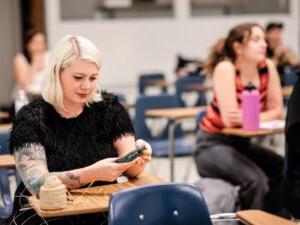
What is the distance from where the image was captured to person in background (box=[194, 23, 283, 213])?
3955mm

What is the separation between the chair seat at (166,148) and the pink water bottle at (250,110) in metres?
1.30

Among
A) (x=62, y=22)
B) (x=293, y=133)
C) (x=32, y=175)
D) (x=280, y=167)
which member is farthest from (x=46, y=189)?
(x=62, y=22)

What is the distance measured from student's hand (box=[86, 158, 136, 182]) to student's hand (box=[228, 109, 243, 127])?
1491 mm

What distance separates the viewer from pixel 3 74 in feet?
27.6

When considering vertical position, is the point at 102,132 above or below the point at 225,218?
above

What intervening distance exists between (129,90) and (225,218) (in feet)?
19.1

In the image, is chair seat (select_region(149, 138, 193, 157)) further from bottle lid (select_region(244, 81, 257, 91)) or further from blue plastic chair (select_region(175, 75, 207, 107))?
blue plastic chair (select_region(175, 75, 207, 107))

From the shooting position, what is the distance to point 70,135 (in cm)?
283

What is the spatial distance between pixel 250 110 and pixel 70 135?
1.40 meters

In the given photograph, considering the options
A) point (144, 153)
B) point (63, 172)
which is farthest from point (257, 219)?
point (63, 172)

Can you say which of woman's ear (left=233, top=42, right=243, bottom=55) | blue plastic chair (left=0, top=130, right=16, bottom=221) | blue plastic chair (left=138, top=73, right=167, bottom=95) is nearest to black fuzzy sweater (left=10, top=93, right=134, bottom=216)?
blue plastic chair (left=0, top=130, right=16, bottom=221)

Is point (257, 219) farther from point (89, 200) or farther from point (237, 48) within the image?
point (237, 48)

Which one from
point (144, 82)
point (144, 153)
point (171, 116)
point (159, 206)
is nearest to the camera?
point (159, 206)

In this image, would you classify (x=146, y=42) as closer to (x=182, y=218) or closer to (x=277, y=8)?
(x=277, y=8)
